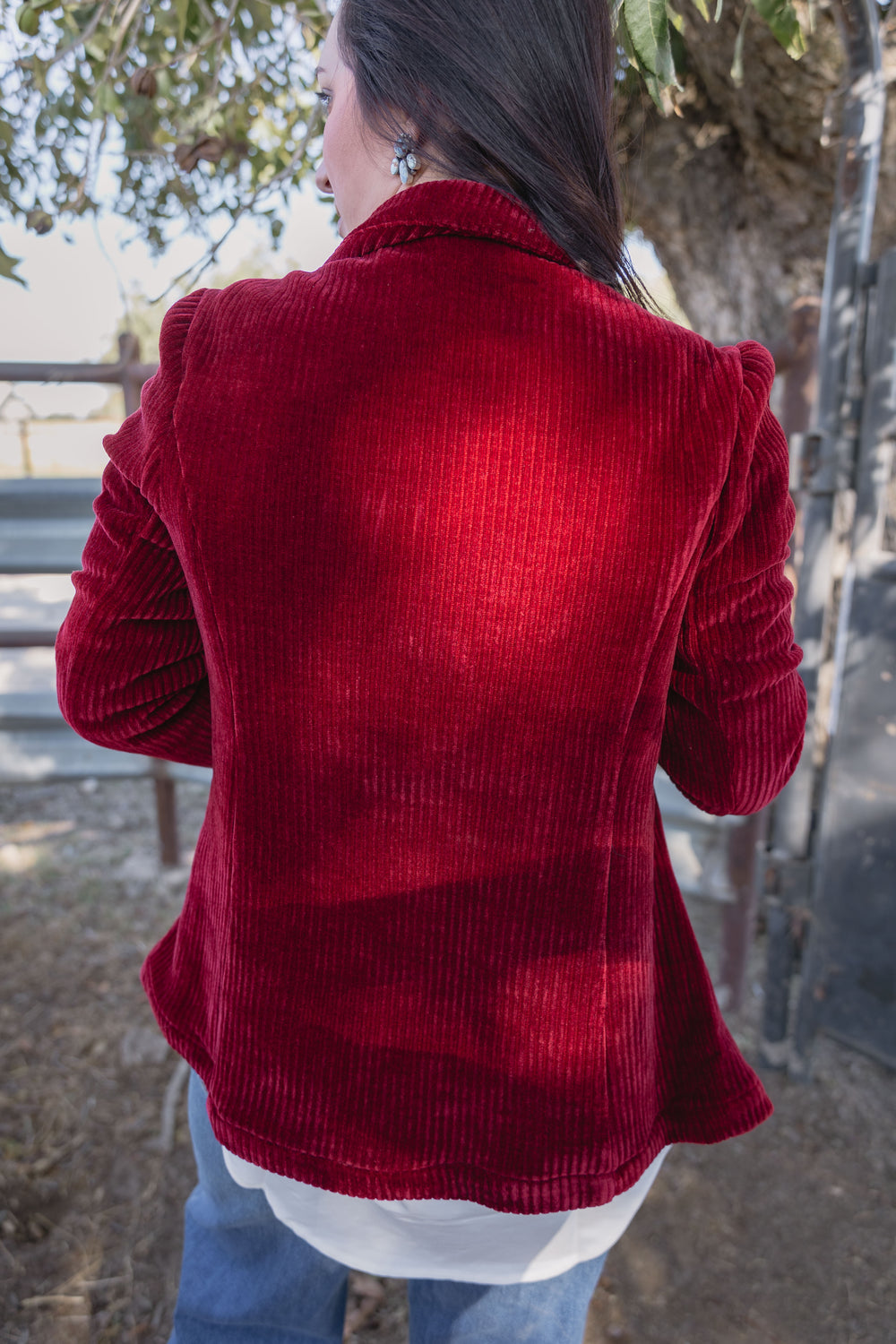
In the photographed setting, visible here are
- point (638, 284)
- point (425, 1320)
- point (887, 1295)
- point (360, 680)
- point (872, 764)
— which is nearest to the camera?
point (360, 680)

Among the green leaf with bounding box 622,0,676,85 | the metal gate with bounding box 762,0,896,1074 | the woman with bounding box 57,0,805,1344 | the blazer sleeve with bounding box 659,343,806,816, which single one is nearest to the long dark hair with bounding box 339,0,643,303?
the woman with bounding box 57,0,805,1344

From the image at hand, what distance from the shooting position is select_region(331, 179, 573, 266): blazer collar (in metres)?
0.82

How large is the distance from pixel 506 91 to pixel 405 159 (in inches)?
4.4

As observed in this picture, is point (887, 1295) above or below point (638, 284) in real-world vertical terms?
below

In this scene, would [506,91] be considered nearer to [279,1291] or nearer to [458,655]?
[458,655]

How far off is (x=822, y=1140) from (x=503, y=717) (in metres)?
2.18

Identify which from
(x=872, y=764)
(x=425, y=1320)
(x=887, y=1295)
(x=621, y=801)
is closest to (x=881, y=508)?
(x=872, y=764)

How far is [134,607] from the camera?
930 mm

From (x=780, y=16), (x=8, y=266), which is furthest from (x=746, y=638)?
(x=8, y=266)

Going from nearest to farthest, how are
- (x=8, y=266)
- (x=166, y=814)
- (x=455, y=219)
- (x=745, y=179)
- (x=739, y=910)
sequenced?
(x=455, y=219) < (x=8, y=266) < (x=739, y=910) < (x=745, y=179) < (x=166, y=814)

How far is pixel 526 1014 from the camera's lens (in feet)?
3.10

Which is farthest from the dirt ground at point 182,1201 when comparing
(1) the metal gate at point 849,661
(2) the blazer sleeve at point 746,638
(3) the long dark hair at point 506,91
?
(3) the long dark hair at point 506,91

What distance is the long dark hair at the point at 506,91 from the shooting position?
2.71 ft

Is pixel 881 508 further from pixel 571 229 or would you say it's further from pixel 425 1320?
pixel 425 1320
